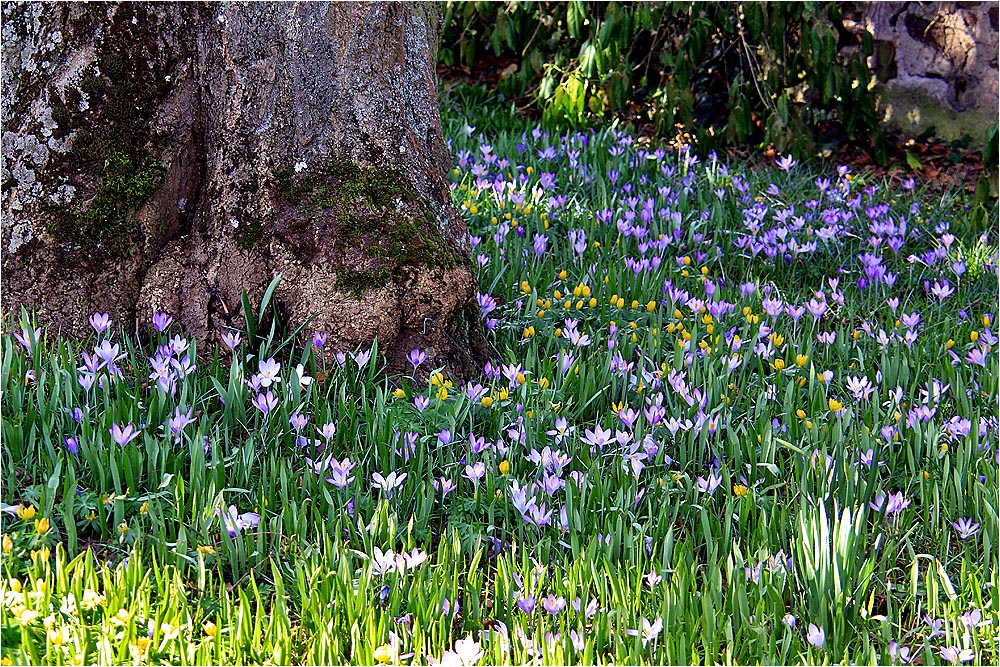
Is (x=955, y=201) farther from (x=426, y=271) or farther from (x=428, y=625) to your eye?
(x=428, y=625)

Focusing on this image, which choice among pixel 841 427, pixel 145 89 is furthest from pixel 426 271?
pixel 841 427

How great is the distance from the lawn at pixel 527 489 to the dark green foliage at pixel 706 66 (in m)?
2.51

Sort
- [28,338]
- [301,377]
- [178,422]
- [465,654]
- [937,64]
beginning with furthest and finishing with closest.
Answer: [937,64], [28,338], [301,377], [178,422], [465,654]

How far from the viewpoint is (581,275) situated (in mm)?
3820

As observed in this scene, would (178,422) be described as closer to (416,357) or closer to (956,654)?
(416,357)

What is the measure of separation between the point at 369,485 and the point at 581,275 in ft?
5.52

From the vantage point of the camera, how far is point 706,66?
7082 mm

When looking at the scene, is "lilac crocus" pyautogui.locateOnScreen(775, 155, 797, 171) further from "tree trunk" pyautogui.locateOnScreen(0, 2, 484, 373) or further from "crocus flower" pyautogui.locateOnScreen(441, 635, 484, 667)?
"crocus flower" pyautogui.locateOnScreen(441, 635, 484, 667)

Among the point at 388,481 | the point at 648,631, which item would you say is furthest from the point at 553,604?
the point at 388,481

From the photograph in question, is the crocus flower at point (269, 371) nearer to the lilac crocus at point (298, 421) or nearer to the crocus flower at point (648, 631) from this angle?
the lilac crocus at point (298, 421)

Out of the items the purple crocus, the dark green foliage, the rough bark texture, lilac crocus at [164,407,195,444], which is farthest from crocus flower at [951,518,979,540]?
the rough bark texture

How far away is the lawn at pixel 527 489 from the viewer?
1851 millimetres

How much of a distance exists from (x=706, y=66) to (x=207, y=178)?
502 cm

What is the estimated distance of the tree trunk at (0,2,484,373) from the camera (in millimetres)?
2760
